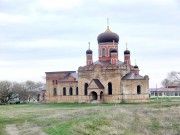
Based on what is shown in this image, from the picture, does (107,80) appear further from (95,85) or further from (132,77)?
(132,77)

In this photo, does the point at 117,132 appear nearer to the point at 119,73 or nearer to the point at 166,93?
the point at 119,73

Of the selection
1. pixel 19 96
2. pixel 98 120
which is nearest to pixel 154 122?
pixel 98 120

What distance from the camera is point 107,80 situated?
67.9 metres

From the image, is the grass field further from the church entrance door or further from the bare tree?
→ the bare tree

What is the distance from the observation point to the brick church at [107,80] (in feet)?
220

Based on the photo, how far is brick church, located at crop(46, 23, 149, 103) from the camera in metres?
67.2

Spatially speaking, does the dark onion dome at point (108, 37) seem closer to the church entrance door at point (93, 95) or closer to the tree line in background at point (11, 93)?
the church entrance door at point (93, 95)

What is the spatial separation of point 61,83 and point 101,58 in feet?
29.4

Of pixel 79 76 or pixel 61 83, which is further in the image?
pixel 61 83

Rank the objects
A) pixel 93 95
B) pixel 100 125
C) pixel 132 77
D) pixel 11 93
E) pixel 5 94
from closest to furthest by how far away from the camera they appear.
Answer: pixel 100 125
pixel 132 77
pixel 93 95
pixel 5 94
pixel 11 93

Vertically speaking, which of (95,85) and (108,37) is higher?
(108,37)

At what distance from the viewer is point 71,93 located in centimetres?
7481

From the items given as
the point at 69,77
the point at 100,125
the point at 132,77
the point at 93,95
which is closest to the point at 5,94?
the point at 69,77

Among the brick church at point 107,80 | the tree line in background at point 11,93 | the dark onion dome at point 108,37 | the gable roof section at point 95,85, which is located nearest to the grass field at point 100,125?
the brick church at point 107,80
